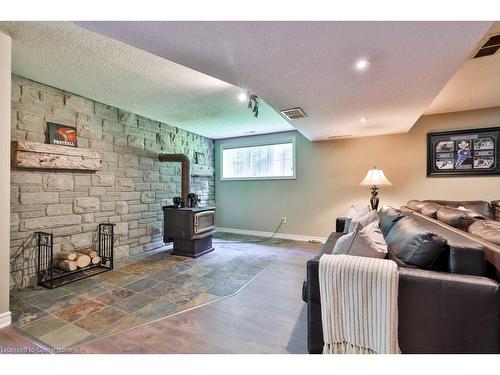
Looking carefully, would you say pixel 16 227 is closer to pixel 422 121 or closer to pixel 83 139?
pixel 83 139

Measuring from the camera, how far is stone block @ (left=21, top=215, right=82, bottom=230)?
2.51 meters

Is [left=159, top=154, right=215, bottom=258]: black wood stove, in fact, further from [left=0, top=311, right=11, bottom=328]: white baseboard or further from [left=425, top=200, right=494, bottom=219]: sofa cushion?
[left=425, top=200, right=494, bottom=219]: sofa cushion

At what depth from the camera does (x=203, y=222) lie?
3857 millimetres

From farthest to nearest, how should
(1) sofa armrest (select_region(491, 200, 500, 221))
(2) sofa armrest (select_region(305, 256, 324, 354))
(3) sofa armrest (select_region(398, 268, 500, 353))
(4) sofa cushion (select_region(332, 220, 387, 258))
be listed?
1. (1) sofa armrest (select_region(491, 200, 500, 221))
2. (4) sofa cushion (select_region(332, 220, 387, 258))
3. (2) sofa armrest (select_region(305, 256, 324, 354))
4. (3) sofa armrest (select_region(398, 268, 500, 353))

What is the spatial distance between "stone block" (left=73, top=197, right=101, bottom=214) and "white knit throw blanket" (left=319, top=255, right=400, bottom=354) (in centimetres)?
306

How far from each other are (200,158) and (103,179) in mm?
2238

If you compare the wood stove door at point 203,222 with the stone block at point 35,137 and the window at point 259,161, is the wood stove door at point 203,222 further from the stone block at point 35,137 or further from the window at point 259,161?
the stone block at point 35,137

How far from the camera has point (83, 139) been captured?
3.04 m

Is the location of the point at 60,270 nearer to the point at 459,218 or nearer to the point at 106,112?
the point at 106,112

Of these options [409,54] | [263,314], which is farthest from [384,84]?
[263,314]

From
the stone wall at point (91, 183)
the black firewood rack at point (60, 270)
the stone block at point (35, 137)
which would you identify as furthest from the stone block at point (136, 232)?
the stone block at point (35, 137)

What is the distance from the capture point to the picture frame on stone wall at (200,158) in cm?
508

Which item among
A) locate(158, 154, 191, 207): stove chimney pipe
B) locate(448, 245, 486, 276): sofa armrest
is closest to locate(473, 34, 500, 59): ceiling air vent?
locate(448, 245, 486, 276): sofa armrest
